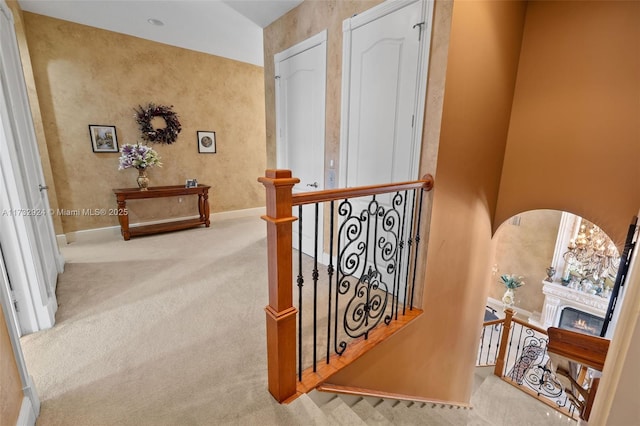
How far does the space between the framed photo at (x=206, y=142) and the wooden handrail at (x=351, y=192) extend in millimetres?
3869

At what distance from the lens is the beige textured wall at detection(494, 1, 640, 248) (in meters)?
2.42

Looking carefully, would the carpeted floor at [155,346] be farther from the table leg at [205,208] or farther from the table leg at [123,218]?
the table leg at [205,208]

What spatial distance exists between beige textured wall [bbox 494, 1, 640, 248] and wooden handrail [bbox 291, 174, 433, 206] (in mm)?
1583

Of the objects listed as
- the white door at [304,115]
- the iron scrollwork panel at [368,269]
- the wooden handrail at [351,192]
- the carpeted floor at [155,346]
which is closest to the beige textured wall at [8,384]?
the carpeted floor at [155,346]

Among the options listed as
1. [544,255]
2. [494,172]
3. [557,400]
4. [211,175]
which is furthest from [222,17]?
[544,255]

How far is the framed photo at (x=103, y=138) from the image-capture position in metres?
3.83

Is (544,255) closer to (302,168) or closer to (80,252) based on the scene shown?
(302,168)

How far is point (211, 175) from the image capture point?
4.98 meters

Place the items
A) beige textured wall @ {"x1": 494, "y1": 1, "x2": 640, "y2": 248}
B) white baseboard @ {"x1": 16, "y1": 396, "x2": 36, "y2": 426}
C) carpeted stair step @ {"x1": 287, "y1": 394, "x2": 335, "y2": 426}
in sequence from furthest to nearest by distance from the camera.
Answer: beige textured wall @ {"x1": 494, "y1": 1, "x2": 640, "y2": 248} → carpeted stair step @ {"x1": 287, "y1": 394, "x2": 335, "y2": 426} → white baseboard @ {"x1": 16, "y1": 396, "x2": 36, "y2": 426}

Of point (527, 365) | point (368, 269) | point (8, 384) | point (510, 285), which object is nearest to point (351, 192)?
point (368, 269)

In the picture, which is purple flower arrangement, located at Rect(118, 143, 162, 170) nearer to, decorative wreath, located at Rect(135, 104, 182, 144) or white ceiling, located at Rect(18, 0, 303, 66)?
decorative wreath, located at Rect(135, 104, 182, 144)

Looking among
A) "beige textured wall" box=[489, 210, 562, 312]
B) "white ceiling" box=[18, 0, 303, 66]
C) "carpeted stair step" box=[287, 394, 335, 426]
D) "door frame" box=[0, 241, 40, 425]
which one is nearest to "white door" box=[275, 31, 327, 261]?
"white ceiling" box=[18, 0, 303, 66]

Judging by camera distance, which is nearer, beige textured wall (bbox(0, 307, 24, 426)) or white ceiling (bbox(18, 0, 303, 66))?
beige textured wall (bbox(0, 307, 24, 426))

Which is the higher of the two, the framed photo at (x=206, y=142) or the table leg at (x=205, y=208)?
the framed photo at (x=206, y=142)
